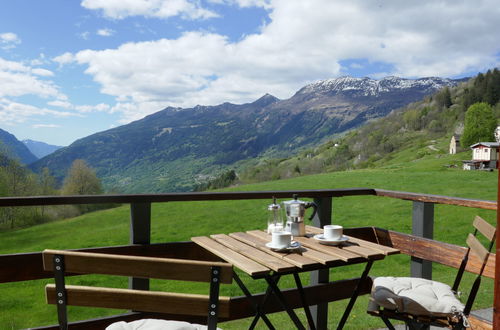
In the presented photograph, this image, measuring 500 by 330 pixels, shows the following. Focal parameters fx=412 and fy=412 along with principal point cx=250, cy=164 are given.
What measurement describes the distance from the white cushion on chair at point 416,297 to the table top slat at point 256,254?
656 mm

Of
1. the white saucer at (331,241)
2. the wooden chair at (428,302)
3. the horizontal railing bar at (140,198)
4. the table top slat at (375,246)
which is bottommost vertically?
the wooden chair at (428,302)

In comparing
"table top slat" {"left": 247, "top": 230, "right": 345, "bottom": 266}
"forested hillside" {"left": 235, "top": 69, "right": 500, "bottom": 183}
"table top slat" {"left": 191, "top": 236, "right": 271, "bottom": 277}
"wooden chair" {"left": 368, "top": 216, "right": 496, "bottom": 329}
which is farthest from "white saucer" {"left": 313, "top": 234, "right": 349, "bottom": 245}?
"forested hillside" {"left": 235, "top": 69, "right": 500, "bottom": 183}

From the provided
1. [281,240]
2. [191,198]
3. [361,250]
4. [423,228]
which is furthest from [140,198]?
[423,228]

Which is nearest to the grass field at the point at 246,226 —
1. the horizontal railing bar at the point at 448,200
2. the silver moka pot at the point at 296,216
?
the horizontal railing bar at the point at 448,200

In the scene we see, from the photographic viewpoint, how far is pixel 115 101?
645ft

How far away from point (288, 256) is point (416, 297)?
2.36 ft

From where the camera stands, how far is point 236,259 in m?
1.98

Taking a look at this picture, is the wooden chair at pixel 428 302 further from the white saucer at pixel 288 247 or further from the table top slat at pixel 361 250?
the white saucer at pixel 288 247

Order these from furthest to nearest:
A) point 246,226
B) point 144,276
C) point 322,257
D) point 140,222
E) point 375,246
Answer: point 246,226 < point 140,222 < point 375,246 < point 322,257 < point 144,276

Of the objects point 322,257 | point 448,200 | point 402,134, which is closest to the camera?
point 322,257

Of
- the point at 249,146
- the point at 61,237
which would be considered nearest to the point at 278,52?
the point at 249,146

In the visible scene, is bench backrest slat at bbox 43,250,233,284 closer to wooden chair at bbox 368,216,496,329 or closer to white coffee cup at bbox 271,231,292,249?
white coffee cup at bbox 271,231,292,249

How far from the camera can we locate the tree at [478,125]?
153 ft

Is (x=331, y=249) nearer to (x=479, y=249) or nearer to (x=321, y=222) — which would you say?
(x=479, y=249)
